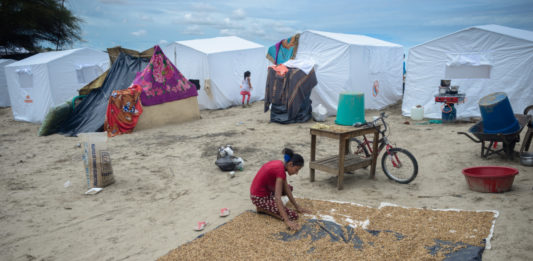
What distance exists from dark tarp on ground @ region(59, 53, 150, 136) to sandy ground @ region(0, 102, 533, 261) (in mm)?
1146

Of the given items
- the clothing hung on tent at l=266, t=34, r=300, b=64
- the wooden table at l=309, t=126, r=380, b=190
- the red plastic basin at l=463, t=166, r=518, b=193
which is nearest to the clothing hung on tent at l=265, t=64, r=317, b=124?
the clothing hung on tent at l=266, t=34, r=300, b=64

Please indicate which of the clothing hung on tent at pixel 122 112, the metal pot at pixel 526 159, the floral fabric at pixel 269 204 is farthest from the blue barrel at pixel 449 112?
the clothing hung on tent at pixel 122 112

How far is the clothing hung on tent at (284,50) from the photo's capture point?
37.6 ft

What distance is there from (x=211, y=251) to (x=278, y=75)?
7.33 m

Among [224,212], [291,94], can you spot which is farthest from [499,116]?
[291,94]

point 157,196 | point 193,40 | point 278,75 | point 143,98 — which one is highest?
point 193,40

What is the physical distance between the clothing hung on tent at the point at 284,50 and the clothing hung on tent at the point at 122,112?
4964 mm

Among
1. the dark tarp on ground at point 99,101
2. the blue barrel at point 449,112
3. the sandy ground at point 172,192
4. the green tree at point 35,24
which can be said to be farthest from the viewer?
the green tree at point 35,24

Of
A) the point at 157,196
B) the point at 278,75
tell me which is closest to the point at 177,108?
the point at 278,75

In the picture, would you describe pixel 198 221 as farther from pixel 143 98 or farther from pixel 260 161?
pixel 143 98

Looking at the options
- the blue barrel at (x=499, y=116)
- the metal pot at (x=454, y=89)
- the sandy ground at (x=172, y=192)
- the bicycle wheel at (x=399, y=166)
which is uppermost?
the metal pot at (x=454, y=89)

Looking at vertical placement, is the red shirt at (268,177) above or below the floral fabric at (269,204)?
above

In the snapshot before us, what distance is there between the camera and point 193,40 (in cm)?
1384

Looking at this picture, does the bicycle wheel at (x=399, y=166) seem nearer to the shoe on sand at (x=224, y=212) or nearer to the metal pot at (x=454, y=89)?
the shoe on sand at (x=224, y=212)
